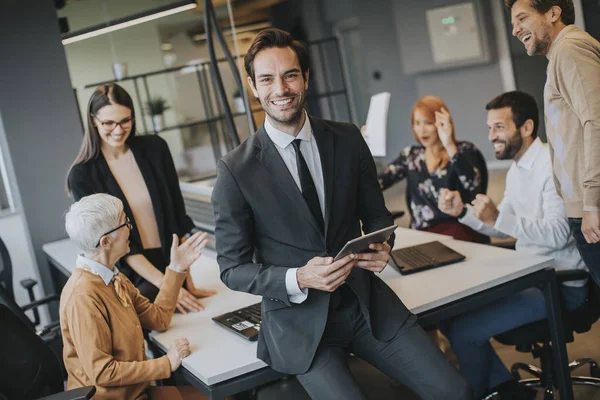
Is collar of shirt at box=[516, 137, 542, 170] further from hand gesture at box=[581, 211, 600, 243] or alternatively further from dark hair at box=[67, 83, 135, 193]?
dark hair at box=[67, 83, 135, 193]

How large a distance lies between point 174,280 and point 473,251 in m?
1.10

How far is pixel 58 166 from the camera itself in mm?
4797

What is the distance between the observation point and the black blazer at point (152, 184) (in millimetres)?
2697

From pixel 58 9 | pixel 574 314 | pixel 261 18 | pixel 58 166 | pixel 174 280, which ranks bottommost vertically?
pixel 574 314

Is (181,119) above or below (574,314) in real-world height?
above

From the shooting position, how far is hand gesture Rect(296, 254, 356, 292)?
1.81m

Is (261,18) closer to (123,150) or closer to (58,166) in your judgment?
(58,166)

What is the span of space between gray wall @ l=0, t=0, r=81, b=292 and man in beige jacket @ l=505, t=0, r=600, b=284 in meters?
3.40

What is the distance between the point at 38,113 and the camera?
475 cm

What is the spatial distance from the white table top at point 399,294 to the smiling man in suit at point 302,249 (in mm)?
126

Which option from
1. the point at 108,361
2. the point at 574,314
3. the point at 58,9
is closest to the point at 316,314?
the point at 108,361

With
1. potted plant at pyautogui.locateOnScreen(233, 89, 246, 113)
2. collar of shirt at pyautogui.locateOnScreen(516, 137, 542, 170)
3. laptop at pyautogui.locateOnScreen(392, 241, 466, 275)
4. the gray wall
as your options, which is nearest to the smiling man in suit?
laptop at pyautogui.locateOnScreen(392, 241, 466, 275)

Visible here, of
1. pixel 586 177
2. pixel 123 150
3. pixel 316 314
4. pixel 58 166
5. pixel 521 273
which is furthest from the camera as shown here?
pixel 58 166

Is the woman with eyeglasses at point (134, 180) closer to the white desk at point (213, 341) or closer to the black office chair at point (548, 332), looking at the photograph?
the white desk at point (213, 341)
